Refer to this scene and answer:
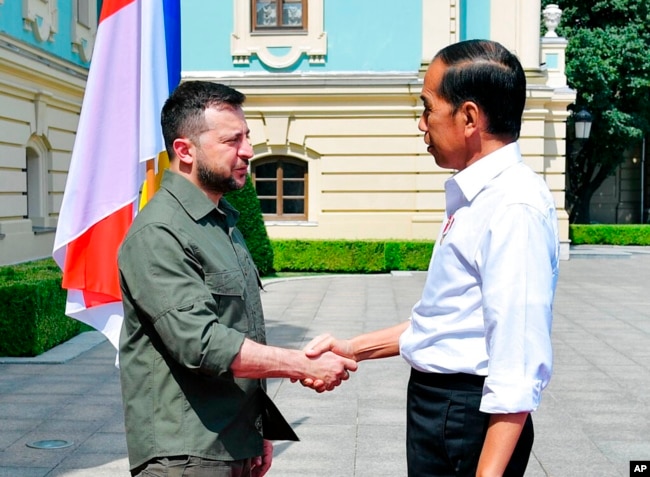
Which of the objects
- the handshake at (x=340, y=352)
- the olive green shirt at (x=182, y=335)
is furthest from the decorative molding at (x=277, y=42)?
the olive green shirt at (x=182, y=335)

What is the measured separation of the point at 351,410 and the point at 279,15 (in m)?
15.0

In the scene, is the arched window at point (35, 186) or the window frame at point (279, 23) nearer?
the arched window at point (35, 186)

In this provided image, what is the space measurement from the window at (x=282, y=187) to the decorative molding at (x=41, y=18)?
5.47 metres

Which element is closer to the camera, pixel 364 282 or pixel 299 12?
pixel 364 282

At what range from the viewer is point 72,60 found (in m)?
18.9

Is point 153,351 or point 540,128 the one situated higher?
point 540,128

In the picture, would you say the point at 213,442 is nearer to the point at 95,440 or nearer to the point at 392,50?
→ the point at 95,440

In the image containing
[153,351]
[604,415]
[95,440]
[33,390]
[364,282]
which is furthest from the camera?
[364,282]

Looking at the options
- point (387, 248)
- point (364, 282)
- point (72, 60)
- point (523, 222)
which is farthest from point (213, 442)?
point (72, 60)

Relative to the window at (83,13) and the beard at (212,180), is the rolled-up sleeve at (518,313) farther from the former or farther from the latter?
the window at (83,13)

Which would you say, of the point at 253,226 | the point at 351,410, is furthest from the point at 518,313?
the point at 253,226

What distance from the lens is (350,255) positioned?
61.1ft

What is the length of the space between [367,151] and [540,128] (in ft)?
13.5

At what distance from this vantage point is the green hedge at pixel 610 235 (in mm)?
28172
